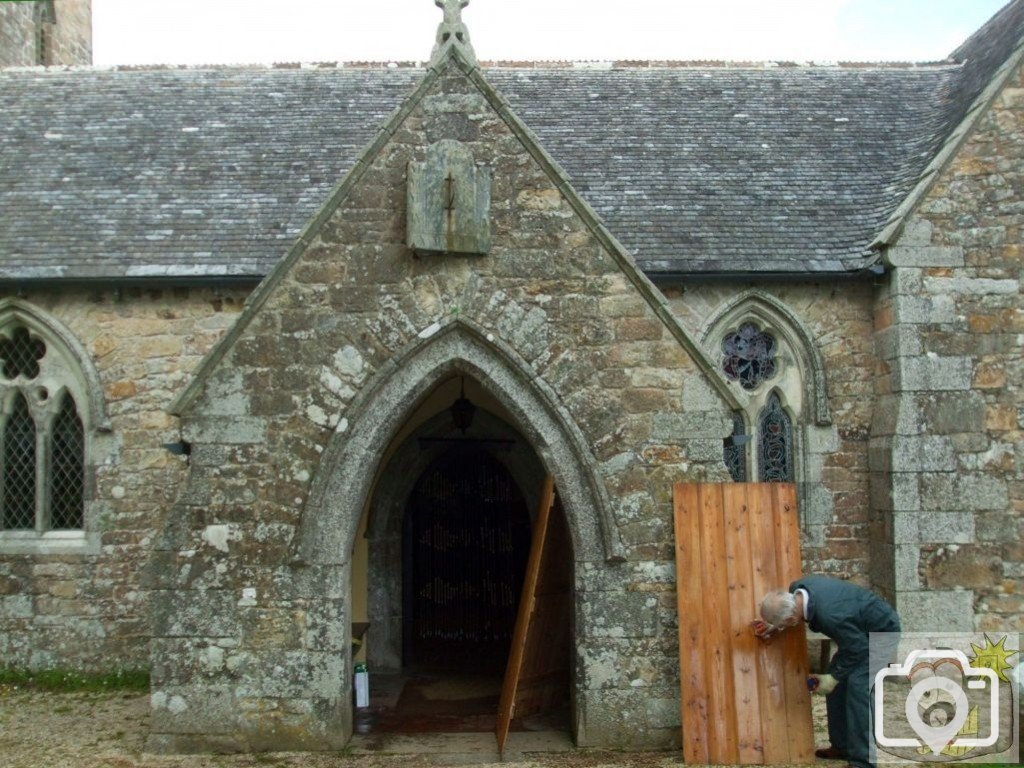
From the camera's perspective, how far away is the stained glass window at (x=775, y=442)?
10.6 metres

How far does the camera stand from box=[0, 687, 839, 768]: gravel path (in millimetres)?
6738

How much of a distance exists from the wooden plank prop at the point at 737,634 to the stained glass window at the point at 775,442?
3715 mm

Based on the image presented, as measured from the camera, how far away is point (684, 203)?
36.5 ft

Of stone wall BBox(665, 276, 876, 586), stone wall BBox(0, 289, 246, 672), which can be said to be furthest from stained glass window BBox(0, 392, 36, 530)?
stone wall BBox(665, 276, 876, 586)

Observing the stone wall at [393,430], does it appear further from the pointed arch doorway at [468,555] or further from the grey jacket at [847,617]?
the pointed arch doorway at [468,555]

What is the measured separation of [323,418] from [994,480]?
6.67 meters

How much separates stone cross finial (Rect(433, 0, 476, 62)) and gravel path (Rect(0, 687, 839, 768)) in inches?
203

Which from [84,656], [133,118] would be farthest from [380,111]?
[84,656]

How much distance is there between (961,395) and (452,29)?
6.14 m

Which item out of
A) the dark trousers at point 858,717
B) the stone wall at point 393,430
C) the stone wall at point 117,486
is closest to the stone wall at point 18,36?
the stone wall at point 117,486

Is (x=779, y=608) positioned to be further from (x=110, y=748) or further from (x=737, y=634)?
(x=110, y=748)

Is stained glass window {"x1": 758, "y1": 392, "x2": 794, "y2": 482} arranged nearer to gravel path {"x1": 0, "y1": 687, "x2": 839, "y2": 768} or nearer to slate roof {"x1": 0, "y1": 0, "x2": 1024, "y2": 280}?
slate roof {"x1": 0, "y1": 0, "x2": 1024, "y2": 280}

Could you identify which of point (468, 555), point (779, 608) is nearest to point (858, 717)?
point (779, 608)

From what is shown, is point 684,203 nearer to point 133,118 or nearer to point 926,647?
point 926,647
